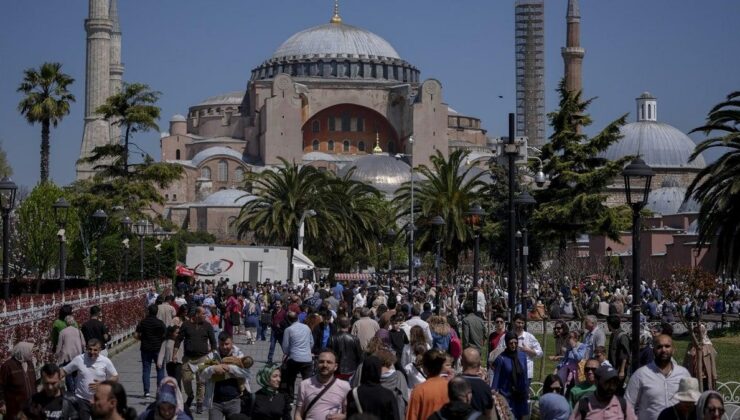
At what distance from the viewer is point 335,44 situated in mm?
104750

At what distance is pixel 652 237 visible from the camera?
6028 cm

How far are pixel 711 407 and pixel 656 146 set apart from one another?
79.3 metres

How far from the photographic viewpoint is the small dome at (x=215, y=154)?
3703 inches

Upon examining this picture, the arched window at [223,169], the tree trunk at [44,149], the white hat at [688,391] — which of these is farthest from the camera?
the arched window at [223,169]

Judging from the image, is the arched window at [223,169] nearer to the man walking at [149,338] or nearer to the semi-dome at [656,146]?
the semi-dome at [656,146]

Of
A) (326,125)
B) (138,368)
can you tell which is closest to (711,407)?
(138,368)

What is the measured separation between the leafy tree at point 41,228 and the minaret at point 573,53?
4509cm

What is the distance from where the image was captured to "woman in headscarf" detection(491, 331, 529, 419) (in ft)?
29.5

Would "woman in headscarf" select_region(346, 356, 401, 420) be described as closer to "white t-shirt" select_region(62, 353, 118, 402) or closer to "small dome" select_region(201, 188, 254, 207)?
"white t-shirt" select_region(62, 353, 118, 402)

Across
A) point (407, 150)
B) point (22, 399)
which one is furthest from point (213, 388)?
point (407, 150)

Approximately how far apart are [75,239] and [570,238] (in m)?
17.3

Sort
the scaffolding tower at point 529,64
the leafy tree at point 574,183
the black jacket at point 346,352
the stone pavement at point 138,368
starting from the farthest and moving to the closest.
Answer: the scaffolding tower at point 529,64 → the leafy tree at point 574,183 → the stone pavement at point 138,368 → the black jacket at point 346,352

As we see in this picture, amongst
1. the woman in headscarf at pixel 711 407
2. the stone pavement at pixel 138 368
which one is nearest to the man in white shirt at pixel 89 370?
the stone pavement at pixel 138 368

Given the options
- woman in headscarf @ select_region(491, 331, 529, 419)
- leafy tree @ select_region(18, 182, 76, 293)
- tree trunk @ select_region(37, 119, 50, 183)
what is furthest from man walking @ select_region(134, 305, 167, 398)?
tree trunk @ select_region(37, 119, 50, 183)
